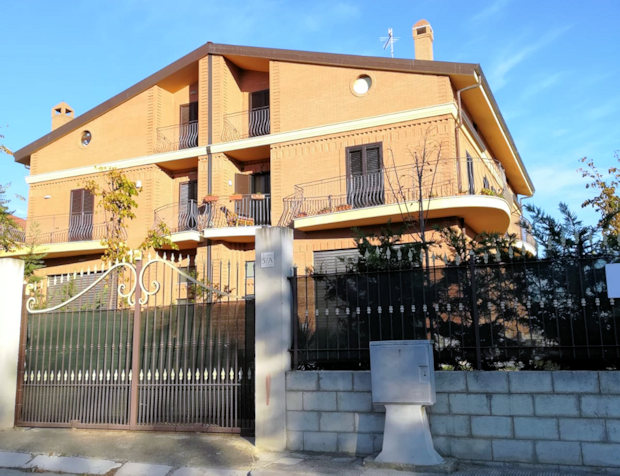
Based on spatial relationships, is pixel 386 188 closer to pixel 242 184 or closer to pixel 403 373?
pixel 242 184

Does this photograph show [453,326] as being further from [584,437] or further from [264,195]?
[264,195]

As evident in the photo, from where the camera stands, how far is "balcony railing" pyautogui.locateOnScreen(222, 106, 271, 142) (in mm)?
20031

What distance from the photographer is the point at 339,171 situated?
1753 centimetres

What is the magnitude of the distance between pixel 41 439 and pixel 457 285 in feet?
19.3

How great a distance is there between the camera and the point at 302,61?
18.6 meters

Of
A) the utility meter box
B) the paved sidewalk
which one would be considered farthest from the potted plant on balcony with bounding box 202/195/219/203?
the utility meter box

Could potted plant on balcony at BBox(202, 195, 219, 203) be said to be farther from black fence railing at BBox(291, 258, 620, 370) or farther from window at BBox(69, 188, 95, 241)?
black fence railing at BBox(291, 258, 620, 370)

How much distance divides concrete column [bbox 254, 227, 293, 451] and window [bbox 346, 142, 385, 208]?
9.76 meters

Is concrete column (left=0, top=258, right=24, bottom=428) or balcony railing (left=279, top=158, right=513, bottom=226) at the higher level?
balcony railing (left=279, top=158, right=513, bottom=226)

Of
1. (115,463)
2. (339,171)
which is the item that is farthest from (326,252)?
(115,463)

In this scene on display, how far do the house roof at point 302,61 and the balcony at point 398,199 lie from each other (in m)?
2.45

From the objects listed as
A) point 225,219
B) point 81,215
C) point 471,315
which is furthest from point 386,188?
point 81,215

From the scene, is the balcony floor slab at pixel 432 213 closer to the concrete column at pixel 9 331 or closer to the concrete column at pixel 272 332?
the concrete column at pixel 272 332

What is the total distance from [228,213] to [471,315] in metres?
13.8
